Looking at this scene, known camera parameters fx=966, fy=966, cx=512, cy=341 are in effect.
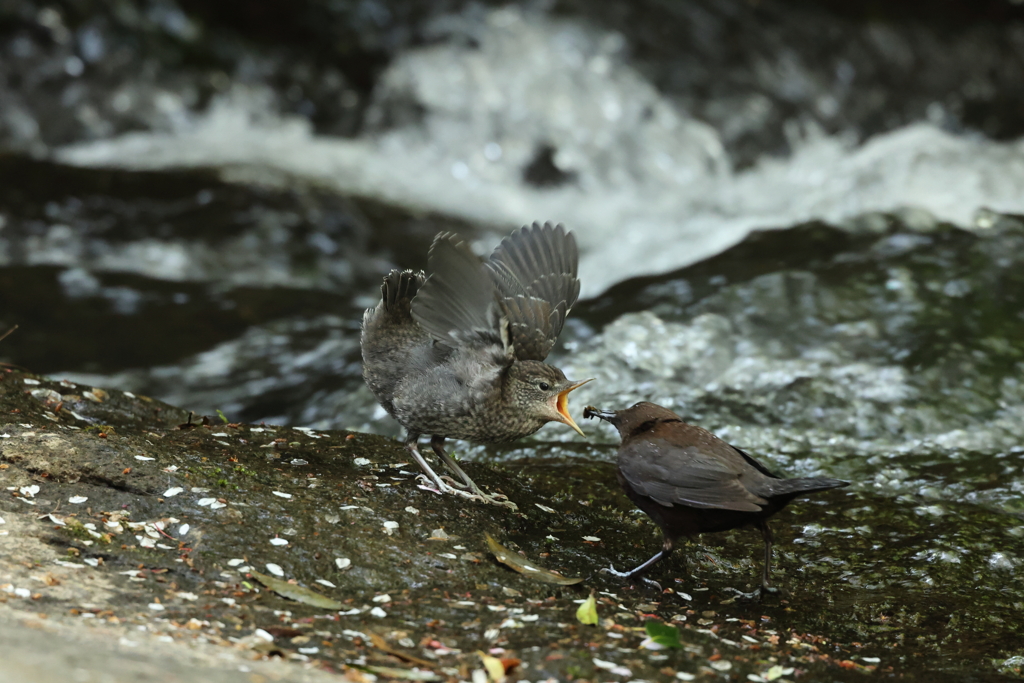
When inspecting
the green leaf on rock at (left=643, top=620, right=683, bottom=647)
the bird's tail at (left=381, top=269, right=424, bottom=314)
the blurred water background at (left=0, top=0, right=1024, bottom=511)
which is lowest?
the green leaf on rock at (left=643, top=620, right=683, bottom=647)

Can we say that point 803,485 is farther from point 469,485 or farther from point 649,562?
point 469,485

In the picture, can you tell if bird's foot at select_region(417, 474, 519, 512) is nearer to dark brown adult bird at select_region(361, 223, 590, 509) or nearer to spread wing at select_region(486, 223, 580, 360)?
dark brown adult bird at select_region(361, 223, 590, 509)

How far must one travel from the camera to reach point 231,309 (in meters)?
9.09

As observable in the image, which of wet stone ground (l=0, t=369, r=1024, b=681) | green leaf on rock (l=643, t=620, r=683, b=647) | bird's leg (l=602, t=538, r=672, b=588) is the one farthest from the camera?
bird's leg (l=602, t=538, r=672, b=588)

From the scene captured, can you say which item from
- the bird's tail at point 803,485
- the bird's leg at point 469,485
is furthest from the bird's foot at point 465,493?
the bird's tail at point 803,485

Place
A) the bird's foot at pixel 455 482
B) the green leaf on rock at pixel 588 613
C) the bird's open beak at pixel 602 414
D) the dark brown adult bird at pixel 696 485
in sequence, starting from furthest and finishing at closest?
the bird's open beak at pixel 602 414 < the bird's foot at pixel 455 482 < the dark brown adult bird at pixel 696 485 < the green leaf on rock at pixel 588 613

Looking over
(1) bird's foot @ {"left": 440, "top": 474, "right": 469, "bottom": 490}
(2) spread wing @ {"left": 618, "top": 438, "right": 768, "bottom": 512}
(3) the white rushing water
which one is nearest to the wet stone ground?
(1) bird's foot @ {"left": 440, "top": 474, "right": 469, "bottom": 490}

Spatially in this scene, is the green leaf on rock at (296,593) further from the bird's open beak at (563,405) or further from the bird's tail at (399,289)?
the bird's tail at (399,289)

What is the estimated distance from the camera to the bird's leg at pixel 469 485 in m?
4.22

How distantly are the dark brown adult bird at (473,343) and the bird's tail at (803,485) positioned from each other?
35.0 inches

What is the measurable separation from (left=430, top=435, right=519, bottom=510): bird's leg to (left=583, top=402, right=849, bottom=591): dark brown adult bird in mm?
569

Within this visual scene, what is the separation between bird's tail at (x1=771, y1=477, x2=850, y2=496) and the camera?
354cm

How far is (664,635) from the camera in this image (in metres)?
3.21

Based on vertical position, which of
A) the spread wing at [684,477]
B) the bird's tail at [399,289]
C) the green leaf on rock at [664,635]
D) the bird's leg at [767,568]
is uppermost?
the bird's tail at [399,289]
